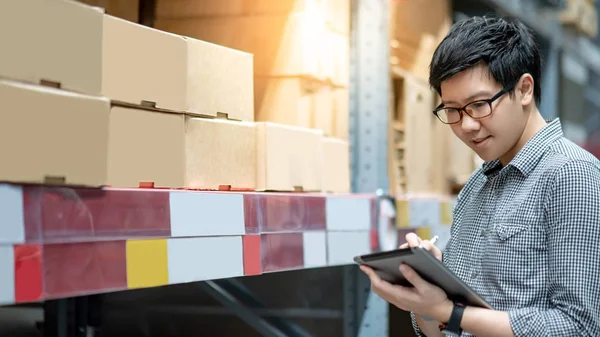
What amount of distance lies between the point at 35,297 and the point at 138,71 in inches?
22.2

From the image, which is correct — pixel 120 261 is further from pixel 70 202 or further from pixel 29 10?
pixel 29 10

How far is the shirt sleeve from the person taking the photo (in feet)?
4.41

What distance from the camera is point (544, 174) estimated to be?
144 centimetres

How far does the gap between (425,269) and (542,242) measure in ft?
0.69

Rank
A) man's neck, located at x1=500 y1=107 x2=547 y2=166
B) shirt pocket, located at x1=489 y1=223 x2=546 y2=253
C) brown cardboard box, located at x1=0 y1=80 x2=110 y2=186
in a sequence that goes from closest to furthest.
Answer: brown cardboard box, located at x1=0 y1=80 x2=110 y2=186, shirt pocket, located at x1=489 y1=223 x2=546 y2=253, man's neck, located at x1=500 y1=107 x2=547 y2=166

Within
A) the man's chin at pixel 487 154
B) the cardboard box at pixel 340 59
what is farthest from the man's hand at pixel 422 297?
the cardboard box at pixel 340 59

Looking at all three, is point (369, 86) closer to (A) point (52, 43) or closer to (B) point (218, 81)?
(B) point (218, 81)

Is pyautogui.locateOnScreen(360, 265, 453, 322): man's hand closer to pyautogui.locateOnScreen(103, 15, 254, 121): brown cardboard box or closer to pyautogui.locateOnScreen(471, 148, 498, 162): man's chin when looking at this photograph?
pyautogui.locateOnScreen(471, 148, 498, 162): man's chin

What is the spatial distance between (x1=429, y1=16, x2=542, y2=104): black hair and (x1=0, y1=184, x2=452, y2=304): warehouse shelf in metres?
0.60

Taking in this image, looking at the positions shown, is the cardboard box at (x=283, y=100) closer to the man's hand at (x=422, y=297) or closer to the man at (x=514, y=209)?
the man at (x=514, y=209)

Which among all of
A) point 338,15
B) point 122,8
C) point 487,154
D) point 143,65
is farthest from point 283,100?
point 487,154

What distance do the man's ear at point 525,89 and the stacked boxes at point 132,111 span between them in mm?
744

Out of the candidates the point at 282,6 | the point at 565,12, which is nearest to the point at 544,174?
the point at 282,6

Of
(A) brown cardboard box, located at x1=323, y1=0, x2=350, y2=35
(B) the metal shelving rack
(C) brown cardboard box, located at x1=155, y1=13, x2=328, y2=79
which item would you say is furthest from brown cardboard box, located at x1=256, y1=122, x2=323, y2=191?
(A) brown cardboard box, located at x1=323, y1=0, x2=350, y2=35
